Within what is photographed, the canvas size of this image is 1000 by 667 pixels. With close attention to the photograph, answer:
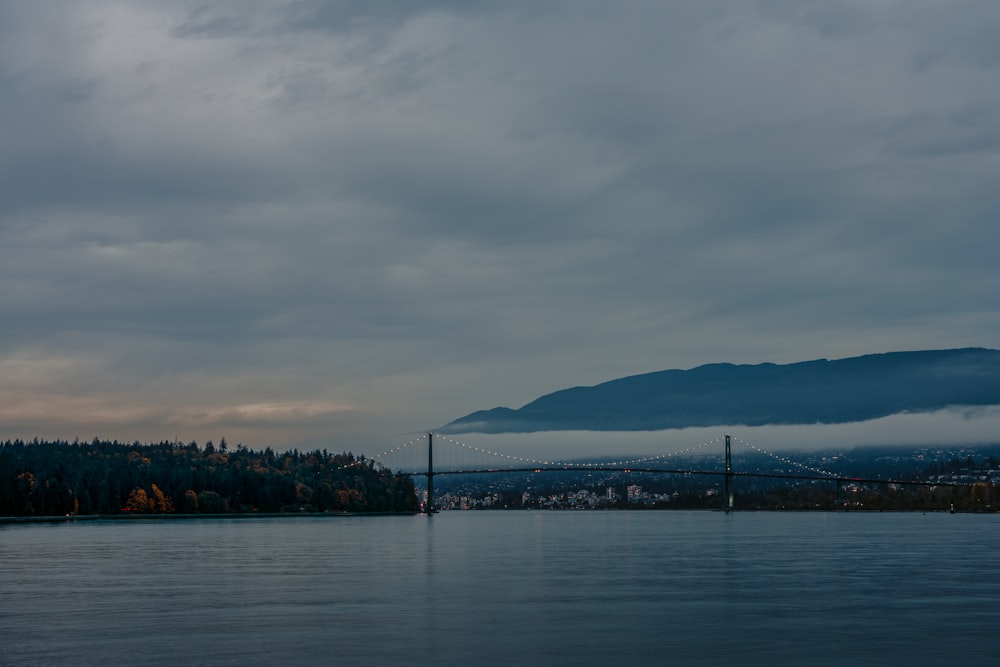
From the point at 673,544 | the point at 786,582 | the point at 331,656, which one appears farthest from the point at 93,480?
the point at 331,656

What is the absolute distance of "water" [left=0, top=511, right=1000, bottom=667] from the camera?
1015 inches

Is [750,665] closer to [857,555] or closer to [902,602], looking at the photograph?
[902,602]

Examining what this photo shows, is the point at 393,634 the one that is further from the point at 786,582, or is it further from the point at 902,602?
the point at 786,582

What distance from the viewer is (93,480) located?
193875mm

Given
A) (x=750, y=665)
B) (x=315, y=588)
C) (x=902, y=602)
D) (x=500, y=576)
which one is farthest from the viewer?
(x=500, y=576)

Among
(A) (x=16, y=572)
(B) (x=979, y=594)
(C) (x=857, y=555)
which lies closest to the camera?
(B) (x=979, y=594)

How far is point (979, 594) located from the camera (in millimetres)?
38812

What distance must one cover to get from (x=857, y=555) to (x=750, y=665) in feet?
141

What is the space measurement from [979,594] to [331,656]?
23.4 meters

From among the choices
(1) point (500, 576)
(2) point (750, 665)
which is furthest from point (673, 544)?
(2) point (750, 665)

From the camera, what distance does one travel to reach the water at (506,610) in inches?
1015

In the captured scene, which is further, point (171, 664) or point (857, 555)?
point (857, 555)

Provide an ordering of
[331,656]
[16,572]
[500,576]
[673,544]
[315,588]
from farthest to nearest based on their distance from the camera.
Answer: [673,544]
[16,572]
[500,576]
[315,588]
[331,656]

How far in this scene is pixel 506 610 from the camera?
34.7 m
